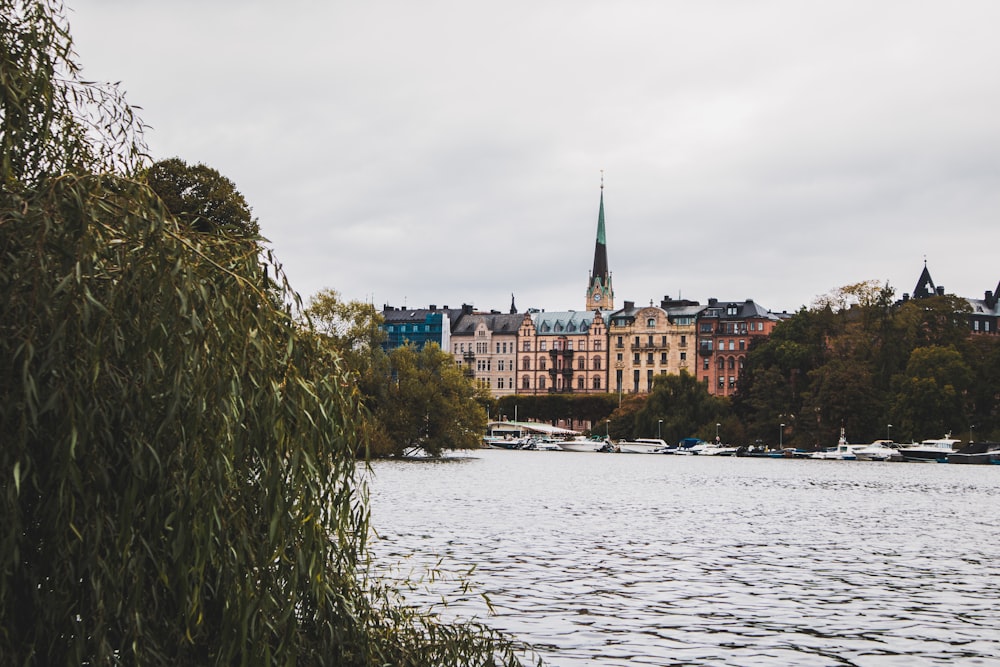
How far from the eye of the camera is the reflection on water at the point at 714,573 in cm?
1731

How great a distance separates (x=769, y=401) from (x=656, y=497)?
316 ft

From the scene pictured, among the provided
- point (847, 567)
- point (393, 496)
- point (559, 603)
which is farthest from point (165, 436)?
point (393, 496)

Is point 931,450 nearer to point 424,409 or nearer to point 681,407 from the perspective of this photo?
point 681,407

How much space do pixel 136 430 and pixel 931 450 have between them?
415 ft

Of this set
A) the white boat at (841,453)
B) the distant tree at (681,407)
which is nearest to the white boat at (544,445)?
the distant tree at (681,407)

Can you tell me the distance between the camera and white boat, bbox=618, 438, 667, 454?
6668 inches

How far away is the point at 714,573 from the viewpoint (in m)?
25.6

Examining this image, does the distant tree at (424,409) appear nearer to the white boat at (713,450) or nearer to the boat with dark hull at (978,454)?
the boat with dark hull at (978,454)

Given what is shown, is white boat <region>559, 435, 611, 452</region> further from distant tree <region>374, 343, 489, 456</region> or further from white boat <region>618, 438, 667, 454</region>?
distant tree <region>374, 343, 489, 456</region>

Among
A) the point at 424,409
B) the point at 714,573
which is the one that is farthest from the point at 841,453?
the point at 714,573

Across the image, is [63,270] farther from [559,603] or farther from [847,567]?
[847,567]

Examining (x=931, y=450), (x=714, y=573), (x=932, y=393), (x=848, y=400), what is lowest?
(x=714, y=573)

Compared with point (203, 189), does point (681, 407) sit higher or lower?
lower

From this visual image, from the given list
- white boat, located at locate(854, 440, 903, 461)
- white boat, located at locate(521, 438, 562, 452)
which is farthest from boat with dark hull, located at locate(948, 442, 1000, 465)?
white boat, located at locate(521, 438, 562, 452)
